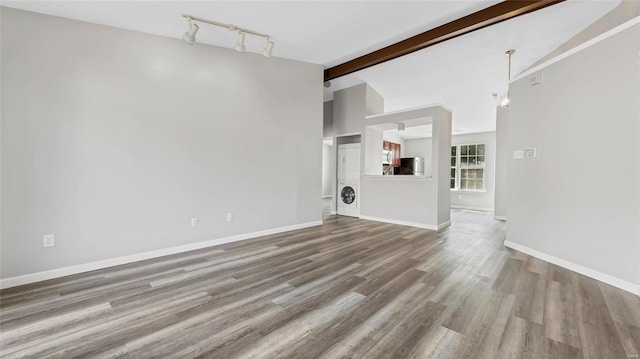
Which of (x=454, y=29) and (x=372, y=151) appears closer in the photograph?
(x=454, y=29)

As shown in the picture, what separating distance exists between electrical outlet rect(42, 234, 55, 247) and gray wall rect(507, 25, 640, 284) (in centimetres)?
582

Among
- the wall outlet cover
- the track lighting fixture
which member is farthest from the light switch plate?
the track lighting fixture

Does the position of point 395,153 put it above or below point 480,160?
above

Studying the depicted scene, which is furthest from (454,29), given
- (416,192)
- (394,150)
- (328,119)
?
(394,150)

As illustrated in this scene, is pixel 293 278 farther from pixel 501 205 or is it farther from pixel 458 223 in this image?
pixel 501 205

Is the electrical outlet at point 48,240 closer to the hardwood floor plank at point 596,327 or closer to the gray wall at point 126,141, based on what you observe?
the gray wall at point 126,141

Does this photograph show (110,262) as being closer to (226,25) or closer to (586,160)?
(226,25)

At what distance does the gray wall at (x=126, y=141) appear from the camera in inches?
103

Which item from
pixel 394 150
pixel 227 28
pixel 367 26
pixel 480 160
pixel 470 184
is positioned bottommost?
→ pixel 470 184

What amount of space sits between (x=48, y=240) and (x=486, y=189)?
10513mm

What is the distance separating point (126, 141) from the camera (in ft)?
10.3

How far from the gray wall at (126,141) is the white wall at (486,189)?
24.2 ft

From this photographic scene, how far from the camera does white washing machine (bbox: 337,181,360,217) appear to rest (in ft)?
21.0

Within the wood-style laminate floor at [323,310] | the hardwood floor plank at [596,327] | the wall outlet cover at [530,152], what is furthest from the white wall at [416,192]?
the hardwood floor plank at [596,327]
